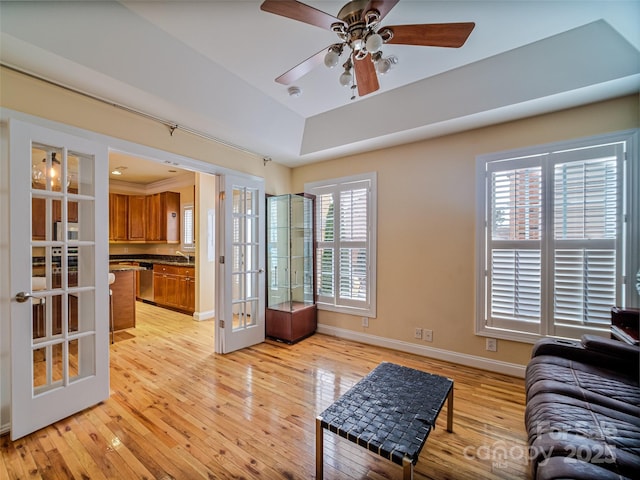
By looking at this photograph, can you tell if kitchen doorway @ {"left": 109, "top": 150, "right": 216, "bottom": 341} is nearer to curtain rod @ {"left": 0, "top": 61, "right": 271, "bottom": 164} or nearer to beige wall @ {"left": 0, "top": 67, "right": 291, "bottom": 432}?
curtain rod @ {"left": 0, "top": 61, "right": 271, "bottom": 164}

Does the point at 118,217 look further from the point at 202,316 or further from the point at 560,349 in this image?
the point at 560,349

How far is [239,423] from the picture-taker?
2.10 metres

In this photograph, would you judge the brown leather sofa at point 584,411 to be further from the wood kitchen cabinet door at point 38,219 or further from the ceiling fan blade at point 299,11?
the wood kitchen cabinet door at point 38,219

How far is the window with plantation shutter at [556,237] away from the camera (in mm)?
2414

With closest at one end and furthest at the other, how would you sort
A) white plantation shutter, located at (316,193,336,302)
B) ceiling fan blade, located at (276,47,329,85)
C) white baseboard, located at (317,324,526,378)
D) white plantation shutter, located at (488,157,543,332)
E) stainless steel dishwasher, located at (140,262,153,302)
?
ceiling fan blade, located at (276,47,329,85) < white plantation shutter, located at (488,157,543,332) < white baseboard, located at (317,324,526,378) < white plantation shutter, located at (316,193,336,302) < stainless steel dishwasher, located at (140,262,153,302)

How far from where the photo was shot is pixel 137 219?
6402mm

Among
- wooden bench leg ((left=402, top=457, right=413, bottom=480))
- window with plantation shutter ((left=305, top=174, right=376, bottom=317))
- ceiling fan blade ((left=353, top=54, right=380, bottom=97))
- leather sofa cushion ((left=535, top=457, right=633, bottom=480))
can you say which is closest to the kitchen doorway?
window with plantation shutter ((left=305, top=174, right=376, bottom=317))

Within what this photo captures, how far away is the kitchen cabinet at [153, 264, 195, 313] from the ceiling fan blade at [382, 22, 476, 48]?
4.81 metres

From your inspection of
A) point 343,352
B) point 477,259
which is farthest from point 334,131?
point 343,352

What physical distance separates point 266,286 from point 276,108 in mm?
2311

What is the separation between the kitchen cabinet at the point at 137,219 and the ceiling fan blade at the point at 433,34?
646 centimetres

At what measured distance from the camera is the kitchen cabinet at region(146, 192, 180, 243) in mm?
6027

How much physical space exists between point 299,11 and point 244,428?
2.69m

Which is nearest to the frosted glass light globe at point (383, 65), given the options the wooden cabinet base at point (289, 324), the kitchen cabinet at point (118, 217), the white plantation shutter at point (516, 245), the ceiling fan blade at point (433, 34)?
the ceiling fan blade at point (433, 34)
